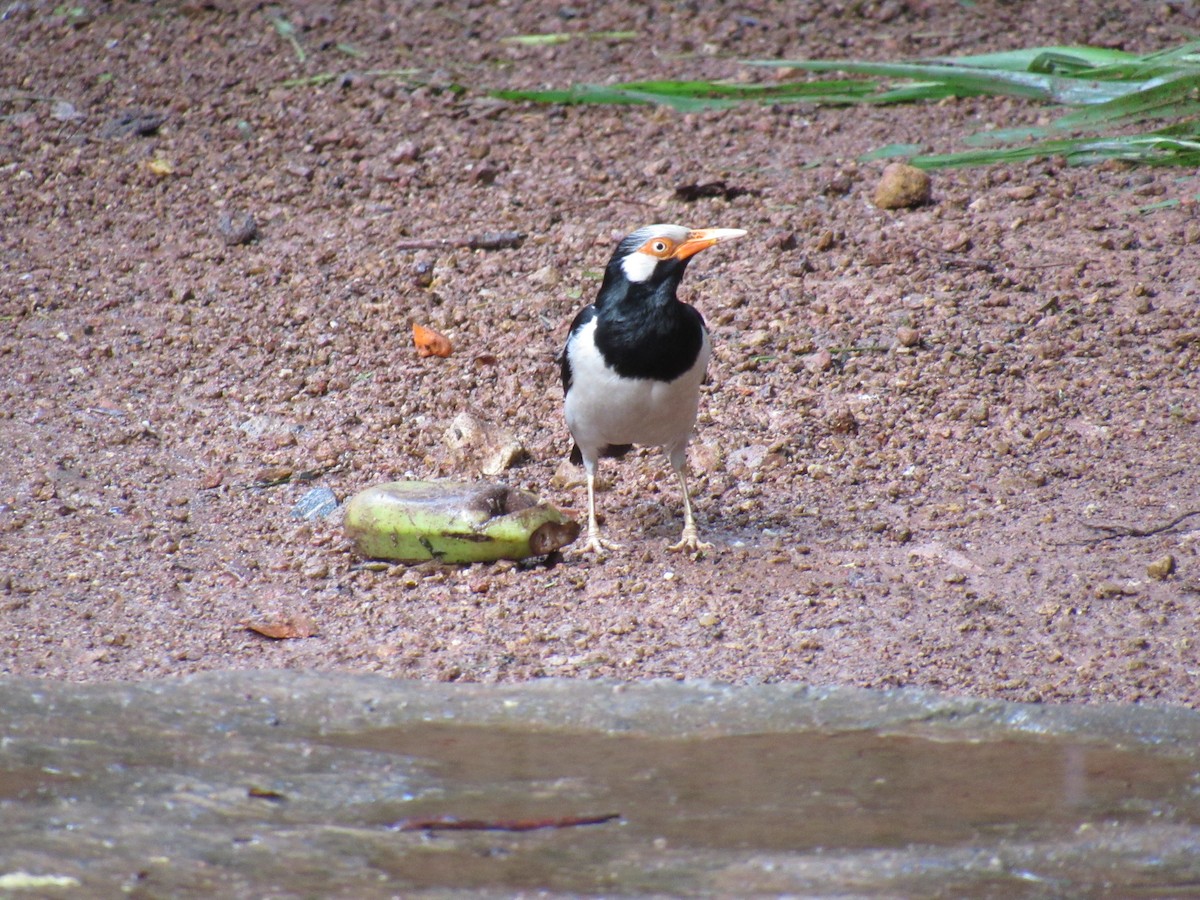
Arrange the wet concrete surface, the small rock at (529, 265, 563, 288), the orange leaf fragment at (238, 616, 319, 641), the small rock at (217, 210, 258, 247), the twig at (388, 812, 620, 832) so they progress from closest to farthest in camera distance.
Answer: the wet concrete surface < the twig at (388, 812, 620, 832) < the orange leaf fragment at (238, 616, 319, 641) < the small rock at (529, 265, 563, 288) < the small rock at (217, 210, 258, 247)

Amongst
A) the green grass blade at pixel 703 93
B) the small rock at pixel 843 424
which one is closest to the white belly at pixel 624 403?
the small rock at pixel 843 424

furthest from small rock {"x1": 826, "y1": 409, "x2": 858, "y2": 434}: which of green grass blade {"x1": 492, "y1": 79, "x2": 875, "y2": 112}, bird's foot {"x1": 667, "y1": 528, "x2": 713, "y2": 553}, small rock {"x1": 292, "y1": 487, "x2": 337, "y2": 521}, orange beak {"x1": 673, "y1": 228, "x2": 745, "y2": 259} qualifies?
green grass blade {"x1": 492, "y1": 79, "x2": 875, "y2": 112}

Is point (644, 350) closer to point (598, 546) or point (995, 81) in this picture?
point (598, 546)

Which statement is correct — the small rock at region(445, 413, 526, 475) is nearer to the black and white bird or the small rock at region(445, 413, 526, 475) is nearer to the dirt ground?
the dirt ground

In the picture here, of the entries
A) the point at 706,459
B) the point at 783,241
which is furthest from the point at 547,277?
the point at 706,459

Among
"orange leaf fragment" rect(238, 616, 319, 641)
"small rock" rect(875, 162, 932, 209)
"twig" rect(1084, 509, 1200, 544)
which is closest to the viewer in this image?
"orange leaf fragment" rect(238, 616, 319, 641)

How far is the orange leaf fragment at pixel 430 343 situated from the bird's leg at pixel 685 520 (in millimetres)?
1411

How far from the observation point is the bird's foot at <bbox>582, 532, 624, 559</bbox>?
4.70 m

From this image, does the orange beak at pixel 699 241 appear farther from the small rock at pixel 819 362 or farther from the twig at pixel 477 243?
the twig at pixel 477 243

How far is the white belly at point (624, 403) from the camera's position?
4570mm

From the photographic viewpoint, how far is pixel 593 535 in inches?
187

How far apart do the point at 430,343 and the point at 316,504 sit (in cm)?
119

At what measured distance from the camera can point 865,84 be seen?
7.82 metres

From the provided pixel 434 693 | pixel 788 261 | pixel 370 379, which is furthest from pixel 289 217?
pixel 434 693
